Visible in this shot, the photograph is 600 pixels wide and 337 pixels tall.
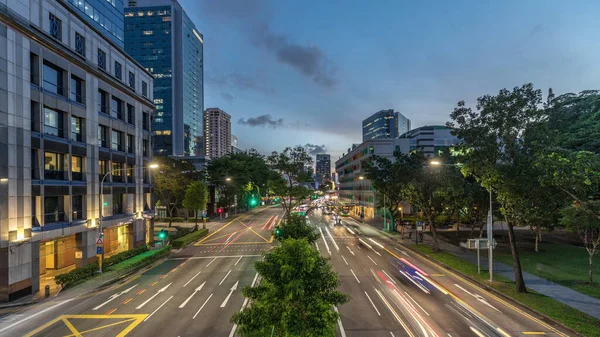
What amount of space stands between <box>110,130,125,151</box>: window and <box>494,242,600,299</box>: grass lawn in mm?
43132

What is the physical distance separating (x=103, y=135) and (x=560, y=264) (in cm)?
4781

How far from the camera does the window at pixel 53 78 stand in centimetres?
2628

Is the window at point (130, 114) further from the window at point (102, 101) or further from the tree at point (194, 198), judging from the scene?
the tree at point (194, 198)

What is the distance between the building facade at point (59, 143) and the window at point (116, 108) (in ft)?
0.34

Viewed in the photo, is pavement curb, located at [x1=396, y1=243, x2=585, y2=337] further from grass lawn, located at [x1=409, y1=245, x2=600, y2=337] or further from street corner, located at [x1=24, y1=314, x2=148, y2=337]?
street corner, located at [x1=24, y1=314, x2=148, y2=337]

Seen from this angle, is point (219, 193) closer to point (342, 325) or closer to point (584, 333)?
point (342, 325)

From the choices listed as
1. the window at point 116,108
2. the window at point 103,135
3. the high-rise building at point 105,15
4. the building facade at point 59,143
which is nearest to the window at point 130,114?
the building facade at point 59,143

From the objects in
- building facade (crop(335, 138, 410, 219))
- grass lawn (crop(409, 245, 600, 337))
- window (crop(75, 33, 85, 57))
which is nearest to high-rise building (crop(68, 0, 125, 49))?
window (crop(75, 33, 85, 57))

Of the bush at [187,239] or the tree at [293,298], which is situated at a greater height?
the tree at [293,298]

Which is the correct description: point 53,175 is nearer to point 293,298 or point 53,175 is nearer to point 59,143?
point 59,143

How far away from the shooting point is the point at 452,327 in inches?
663

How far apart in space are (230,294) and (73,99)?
22.7 meters

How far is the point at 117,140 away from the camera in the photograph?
1462 inches

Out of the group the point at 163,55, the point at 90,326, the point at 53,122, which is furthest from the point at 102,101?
the point at 163,55
